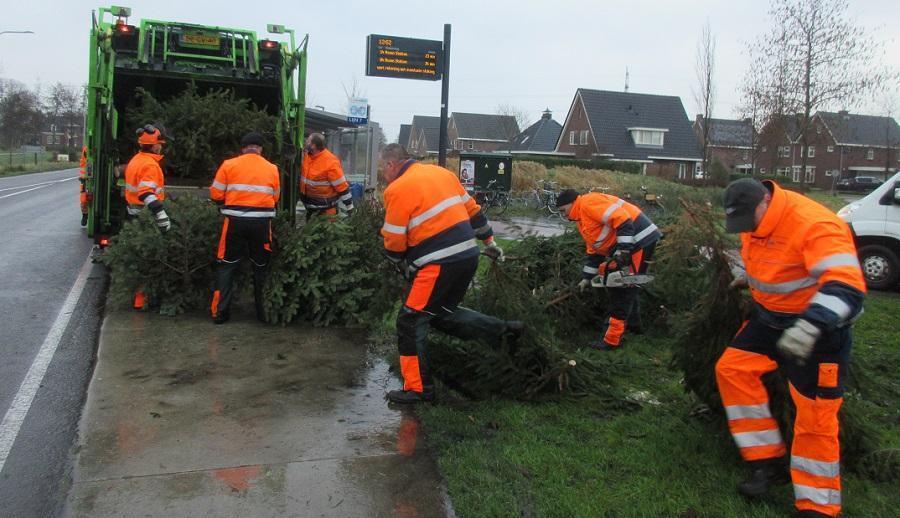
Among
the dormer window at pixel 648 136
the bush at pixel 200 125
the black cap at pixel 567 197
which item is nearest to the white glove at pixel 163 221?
the bush at pixel 200 125

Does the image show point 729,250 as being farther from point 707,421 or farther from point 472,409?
point 472,409

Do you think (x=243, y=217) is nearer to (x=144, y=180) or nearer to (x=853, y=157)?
(x=144, y=180)

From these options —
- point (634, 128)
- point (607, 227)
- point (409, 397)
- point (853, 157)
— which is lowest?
point (409, 397)

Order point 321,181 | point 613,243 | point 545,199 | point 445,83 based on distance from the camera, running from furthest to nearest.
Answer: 1. point 545,199
2. point 445,83
3. point 321,181
4. point 613,243

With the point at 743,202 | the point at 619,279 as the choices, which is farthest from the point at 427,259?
the point at 619,279

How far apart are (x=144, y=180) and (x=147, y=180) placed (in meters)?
0.03

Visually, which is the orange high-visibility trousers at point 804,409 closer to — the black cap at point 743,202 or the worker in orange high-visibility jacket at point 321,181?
the black cap at point 743,202

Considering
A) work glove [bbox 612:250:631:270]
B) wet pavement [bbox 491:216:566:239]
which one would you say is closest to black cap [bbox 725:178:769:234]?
work glove [bbox 612:250:631:270]

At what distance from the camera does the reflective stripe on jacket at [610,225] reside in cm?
644

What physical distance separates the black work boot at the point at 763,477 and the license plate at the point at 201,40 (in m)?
7.51

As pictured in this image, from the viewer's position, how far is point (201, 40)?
8586mm

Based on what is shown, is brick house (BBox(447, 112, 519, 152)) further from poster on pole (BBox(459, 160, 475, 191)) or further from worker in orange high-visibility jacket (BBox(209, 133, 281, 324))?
worker in orange high-visibility jacket (BBox(209, 133, 281, 324))

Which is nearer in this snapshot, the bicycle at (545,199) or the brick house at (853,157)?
the bicycle at (545,199)

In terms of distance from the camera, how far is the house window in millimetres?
53281
